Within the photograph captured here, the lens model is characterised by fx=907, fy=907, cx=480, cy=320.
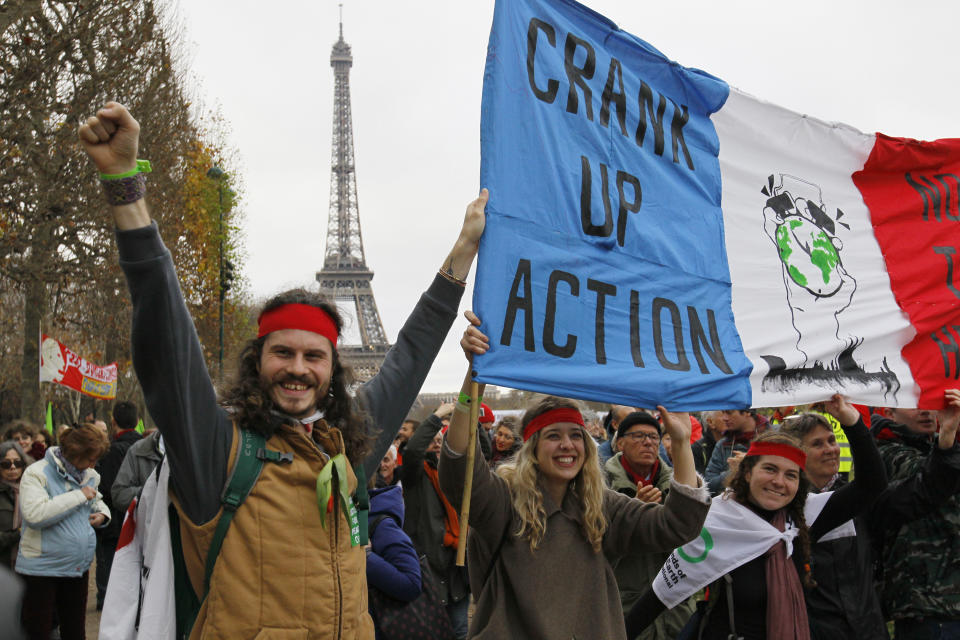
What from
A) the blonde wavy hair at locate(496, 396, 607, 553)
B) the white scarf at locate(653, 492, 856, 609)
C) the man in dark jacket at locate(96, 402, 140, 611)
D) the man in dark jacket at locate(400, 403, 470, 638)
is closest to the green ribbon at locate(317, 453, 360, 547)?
the blonde wavy hair at locate(496, 396, 607, 553)

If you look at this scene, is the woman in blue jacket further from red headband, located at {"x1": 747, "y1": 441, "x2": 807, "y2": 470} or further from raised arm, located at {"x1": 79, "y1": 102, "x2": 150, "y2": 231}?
raised arm, located at {"x1": 79, "y1": 102, "x2": 150, "y2": 231}

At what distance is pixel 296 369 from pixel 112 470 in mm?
6723

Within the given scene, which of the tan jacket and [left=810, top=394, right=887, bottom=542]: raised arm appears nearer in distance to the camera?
the tan jacket

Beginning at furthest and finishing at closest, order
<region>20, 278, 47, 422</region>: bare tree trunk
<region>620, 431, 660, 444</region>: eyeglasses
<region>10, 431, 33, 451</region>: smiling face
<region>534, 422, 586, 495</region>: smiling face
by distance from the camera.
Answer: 1. <region>20, 278, 47, 422</region>: bare tree trunk
2. <region>10, 431, 33, 451</region>: smiling face
3. <region>620, 431, 660, 444</region>: eyeglasses
4. <region>534, 422, 586, 495</region>: smiling face

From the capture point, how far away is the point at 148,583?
2283 millimetres

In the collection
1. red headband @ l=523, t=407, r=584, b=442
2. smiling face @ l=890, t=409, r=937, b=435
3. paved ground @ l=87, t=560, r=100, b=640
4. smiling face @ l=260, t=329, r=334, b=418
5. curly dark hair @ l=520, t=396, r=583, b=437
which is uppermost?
smiling face @ l=260, t=329, r=334, b=418

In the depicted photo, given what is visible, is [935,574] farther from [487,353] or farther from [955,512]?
[487,353]

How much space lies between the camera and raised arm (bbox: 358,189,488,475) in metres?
2.89

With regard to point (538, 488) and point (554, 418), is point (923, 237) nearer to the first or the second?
point (554, 418)

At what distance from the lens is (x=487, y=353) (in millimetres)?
3074

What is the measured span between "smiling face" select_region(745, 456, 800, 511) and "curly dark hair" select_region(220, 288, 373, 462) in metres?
2.23

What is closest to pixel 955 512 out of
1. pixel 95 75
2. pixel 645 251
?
pixel 645 251

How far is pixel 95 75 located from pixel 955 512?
42.8ft

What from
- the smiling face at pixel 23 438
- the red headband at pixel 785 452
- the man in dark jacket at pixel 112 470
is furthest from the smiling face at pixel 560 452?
the smiling face at pixel 23 438
